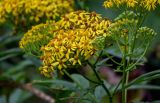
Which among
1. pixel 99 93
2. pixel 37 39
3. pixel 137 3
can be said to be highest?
pixel 137 3

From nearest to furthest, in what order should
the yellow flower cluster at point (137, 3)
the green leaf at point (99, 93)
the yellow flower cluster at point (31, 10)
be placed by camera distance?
the yellow flower cluster at point (137, 3) → the green leaf at point (99, 93) → the yellow flower cluster at point (31, 10)

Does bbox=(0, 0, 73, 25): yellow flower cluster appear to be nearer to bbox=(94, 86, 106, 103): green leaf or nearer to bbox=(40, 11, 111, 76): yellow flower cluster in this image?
bbox=(94, 86, 106, 103): green leaf

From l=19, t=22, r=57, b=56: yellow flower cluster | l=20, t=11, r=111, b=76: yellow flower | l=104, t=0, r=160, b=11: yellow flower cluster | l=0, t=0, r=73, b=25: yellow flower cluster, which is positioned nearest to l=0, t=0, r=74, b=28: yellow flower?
l=0, t=0, r=73, b=25: yellow flower cluster

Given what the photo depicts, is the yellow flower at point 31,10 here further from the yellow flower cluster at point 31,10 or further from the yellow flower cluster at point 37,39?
the yellow flower cluster at point 37,39

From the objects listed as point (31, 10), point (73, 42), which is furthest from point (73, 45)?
point (31, 10)

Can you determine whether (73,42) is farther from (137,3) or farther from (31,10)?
(31,10)

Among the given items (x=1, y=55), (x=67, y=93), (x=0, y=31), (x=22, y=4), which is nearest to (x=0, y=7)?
(x=22, y=4)

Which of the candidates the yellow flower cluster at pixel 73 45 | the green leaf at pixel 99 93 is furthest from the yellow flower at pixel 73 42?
the green leaf at pixel 99 93
